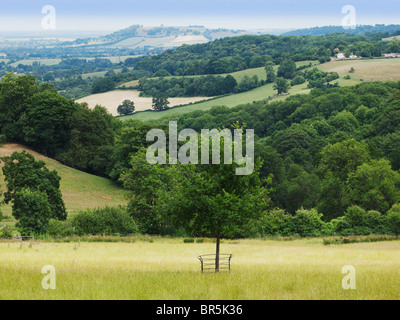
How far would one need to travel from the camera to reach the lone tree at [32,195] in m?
51.1

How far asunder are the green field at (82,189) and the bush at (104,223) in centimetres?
1971

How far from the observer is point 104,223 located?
5147 centimetres

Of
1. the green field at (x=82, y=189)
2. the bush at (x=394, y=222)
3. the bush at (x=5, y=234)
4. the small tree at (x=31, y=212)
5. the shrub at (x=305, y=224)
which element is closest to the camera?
the bush at (x=5, y=234)

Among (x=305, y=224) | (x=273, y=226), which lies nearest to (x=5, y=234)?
(x=273, y=226)

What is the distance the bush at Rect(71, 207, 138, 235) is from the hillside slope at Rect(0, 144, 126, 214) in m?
19.8

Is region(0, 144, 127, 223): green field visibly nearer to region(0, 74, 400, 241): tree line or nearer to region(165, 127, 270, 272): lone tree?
region(0, 74, 400, 241): tree line

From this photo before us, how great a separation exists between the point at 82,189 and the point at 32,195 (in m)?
32.8

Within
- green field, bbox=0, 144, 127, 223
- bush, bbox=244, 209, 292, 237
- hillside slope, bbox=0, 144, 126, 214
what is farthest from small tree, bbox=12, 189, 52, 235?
bush, bbox=244, 209, 292, 237

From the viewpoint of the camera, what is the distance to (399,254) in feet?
116

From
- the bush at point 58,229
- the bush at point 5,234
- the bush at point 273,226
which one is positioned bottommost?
the bush at point 273,226

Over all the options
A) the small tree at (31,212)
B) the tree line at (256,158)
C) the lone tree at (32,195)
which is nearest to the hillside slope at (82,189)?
the tree line at (256,158)

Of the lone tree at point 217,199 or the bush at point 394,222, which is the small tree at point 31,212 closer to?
the lone tree at point 217,199

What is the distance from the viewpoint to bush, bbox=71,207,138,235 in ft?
167
